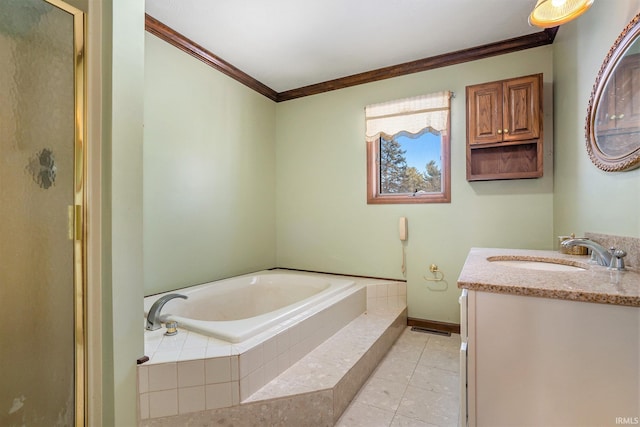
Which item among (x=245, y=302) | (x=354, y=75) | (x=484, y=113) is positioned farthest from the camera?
(x=354, y=75)

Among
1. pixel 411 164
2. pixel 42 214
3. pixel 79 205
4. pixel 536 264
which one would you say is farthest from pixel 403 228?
pixel 42 214

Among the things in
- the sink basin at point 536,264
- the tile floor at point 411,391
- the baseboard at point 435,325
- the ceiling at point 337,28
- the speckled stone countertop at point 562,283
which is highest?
the ceiling at point 337,28

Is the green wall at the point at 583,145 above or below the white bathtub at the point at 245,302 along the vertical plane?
above

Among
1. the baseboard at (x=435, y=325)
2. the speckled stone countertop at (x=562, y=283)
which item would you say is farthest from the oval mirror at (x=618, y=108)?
the baseboard at (x=435, y=325)

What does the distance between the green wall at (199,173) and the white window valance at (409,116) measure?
1274 millimetres

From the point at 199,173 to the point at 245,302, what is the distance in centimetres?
122

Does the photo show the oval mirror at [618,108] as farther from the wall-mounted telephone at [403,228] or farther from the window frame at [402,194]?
the wall-mounted telephone at [403,228]

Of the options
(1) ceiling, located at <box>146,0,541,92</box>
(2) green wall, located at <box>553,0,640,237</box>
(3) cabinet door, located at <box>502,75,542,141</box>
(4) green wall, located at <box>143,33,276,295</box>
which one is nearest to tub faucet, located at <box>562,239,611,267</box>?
(2) green wall, located at <box>553,0,640,237</box>

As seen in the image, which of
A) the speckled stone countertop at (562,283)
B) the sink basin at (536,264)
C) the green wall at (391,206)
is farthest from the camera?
the green wall at (391,206)

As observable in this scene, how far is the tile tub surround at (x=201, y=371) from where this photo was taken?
1216mm

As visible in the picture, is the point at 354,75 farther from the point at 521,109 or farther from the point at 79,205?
the point at 79,205

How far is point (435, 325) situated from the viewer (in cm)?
264

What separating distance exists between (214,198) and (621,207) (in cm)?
270

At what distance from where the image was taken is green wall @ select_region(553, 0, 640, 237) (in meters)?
1.22
